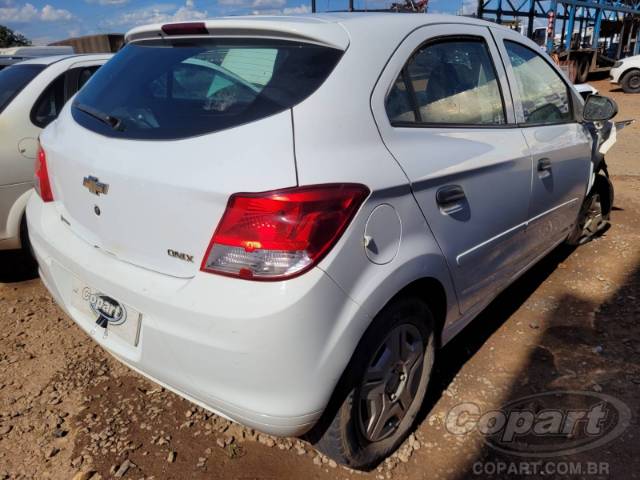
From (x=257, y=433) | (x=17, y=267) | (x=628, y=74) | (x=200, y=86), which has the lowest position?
(x=628, y=74)

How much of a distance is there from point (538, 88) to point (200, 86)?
202cm

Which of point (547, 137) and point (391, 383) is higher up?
point (547, 137)

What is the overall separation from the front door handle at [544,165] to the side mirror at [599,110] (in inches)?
28.4

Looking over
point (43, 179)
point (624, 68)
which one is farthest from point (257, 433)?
point (624, 68)

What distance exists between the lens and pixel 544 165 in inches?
111

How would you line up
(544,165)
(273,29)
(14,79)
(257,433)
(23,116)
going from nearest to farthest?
(273,29) < (257,433) < (544,165) < (23,116) < (14,79)

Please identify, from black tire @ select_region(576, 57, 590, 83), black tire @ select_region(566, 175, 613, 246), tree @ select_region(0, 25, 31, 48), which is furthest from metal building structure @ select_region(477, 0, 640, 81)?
tree @ select_region(0, 25, 31, 48)

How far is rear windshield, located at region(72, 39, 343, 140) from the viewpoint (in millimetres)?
1735

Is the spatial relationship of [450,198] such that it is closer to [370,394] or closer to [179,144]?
[370,394]

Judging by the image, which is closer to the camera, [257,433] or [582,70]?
[257,433]

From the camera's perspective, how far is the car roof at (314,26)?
72.2 inches

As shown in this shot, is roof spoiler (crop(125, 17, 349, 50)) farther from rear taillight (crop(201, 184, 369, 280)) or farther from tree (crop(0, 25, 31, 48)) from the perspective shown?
tree (crop(0, 25, 31, 48))

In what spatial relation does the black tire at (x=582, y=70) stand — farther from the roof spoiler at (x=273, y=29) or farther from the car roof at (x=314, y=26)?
the roof spoiler at (x=273, y=29)

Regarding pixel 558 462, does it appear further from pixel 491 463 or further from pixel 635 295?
pixel 635 295
